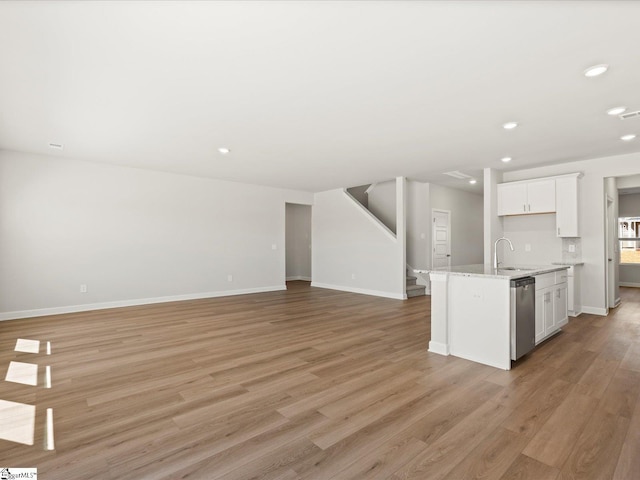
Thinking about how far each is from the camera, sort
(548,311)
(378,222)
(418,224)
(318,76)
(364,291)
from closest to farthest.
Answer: (318,76)
(548,311)
(378,222)
(364,291)
(418,224)

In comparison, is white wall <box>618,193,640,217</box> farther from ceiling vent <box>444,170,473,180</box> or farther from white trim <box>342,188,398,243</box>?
white trim <box>342,188,398,243</box>

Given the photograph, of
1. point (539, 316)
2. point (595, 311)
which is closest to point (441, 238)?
point (595, 311)

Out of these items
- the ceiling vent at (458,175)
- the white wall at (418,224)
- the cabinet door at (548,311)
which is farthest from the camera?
the white wall at (418,224)

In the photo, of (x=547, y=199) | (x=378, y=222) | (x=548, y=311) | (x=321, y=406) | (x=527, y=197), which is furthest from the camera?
(x=378, y=222)

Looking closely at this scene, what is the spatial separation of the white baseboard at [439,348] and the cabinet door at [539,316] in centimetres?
117

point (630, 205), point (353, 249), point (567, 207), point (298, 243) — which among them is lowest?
point (353, 249)

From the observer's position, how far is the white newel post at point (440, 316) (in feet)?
11.6

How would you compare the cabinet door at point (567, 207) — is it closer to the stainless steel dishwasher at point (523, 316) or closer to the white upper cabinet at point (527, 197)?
the white upper cabinet at point (527, 197)

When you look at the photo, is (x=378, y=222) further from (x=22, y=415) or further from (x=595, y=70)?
(x=22, y=415)

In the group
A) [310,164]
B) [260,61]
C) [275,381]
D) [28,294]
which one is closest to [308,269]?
[310,164]

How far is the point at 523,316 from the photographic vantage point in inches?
131

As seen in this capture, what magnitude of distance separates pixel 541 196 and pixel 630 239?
569cm

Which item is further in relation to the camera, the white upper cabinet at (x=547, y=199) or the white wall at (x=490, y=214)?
the white wall at (x=490, y=214)
